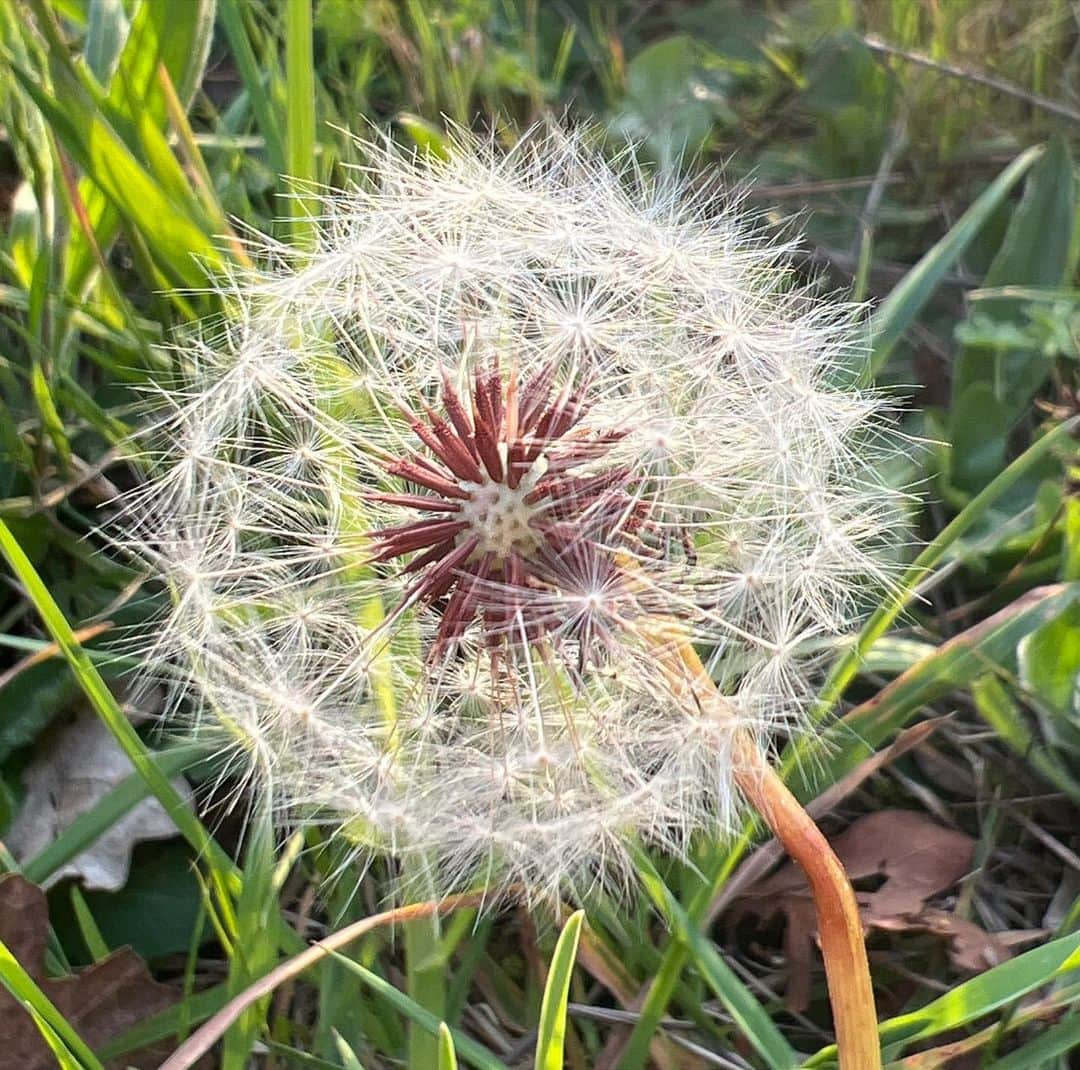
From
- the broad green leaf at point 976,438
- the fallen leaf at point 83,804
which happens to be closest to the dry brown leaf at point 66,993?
the fallen leaf at point 83,804

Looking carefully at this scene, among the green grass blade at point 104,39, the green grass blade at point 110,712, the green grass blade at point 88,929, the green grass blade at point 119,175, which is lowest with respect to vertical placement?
the green grass blade at point 88,929

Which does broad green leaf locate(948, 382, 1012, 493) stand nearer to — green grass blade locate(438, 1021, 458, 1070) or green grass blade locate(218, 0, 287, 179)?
green grass blade locate(218, 0, 287, 179)

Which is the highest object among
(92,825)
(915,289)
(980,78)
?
(980,78)

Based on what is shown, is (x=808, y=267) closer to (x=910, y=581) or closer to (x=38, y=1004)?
(x=910, y=581)

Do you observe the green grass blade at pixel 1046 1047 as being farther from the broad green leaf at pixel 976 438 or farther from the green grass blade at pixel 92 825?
the green grass blade at pixel 92 825

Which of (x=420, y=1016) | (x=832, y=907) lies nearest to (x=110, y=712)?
(x=420, y=1016)

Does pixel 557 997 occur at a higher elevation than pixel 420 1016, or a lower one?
higher
